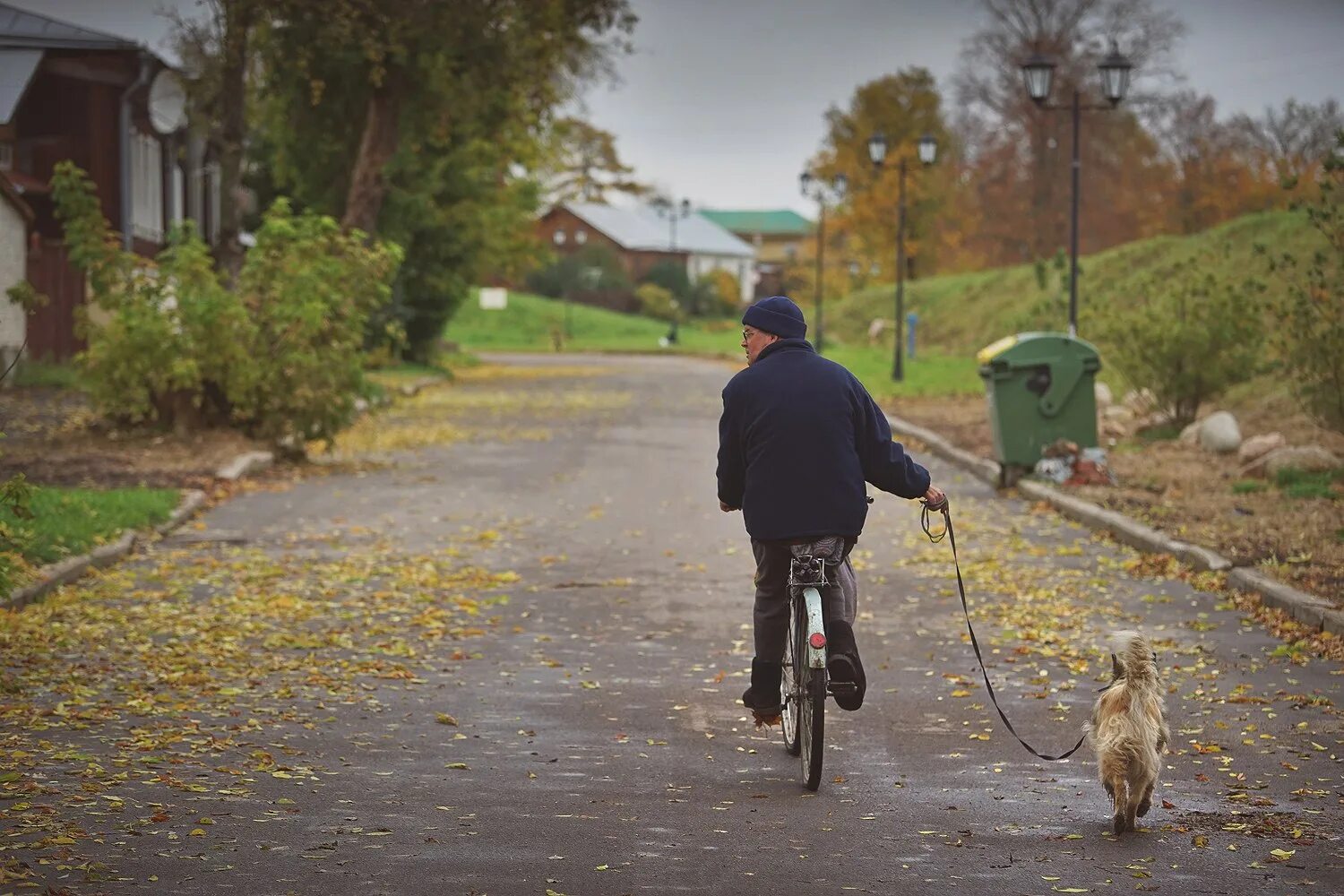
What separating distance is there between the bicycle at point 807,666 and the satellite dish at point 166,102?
33562mm

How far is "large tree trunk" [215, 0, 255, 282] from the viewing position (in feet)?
85.6

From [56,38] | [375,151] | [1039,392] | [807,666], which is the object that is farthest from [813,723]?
[56,38]

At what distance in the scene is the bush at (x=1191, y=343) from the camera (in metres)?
22.4

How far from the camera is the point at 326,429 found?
21.7 meters

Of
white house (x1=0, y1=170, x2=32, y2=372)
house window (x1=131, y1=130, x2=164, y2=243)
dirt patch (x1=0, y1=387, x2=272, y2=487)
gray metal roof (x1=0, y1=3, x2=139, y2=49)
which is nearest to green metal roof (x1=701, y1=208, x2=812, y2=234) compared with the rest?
house window (x1=131, y1=130, x2=164, y2=243)

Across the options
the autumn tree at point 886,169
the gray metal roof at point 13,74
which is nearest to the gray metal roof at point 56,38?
the gray metal roof at point 13,74

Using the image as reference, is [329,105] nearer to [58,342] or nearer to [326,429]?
[58,342]

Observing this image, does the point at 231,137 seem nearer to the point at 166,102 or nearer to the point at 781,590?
the point at 166,102

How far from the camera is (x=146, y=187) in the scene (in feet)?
138

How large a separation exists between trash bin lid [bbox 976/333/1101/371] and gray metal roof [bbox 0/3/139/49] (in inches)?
968

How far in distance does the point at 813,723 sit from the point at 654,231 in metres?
133

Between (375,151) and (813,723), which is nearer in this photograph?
(813,723)

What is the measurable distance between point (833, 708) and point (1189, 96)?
65536mm

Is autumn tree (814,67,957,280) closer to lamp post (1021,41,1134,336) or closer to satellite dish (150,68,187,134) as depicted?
satellite dish (150,68,187,134)
